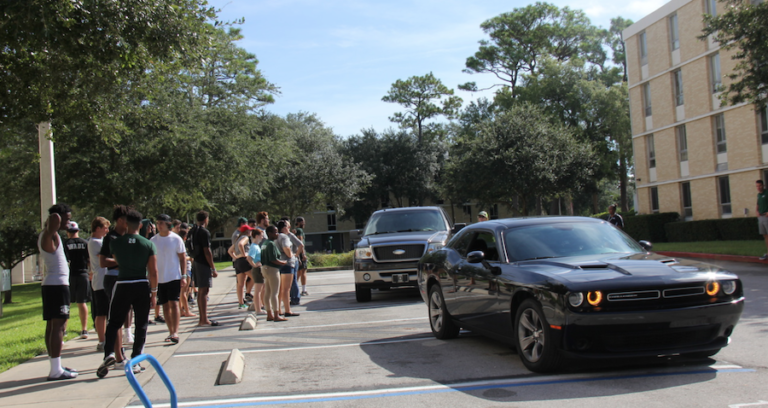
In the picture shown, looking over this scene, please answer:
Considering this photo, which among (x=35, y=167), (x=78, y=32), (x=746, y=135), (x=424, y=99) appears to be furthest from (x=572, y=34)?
(x=78, y=32)

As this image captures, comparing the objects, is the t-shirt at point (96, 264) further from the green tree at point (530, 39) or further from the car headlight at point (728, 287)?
the green tree at point (530, 39)

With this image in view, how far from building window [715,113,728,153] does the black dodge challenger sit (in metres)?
30.8

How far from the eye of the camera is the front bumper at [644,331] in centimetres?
516

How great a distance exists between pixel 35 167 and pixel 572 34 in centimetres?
4813

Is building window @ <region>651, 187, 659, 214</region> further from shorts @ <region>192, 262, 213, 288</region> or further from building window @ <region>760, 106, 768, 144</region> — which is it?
shorts @ <region>192, 262, 213, 288</region>

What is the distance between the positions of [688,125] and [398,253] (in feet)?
96.4

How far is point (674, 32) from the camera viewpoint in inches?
1442

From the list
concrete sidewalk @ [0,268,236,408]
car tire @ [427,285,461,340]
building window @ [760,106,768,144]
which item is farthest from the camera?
building window @ [760,106,768,144]

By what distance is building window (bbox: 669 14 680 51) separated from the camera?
36.3 m

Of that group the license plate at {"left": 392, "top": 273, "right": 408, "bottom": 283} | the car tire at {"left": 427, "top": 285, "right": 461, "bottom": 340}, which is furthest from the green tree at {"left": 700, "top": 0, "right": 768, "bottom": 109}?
the car tire at {"left": 427, "top": 285, "right": 461, "bottom": 340}

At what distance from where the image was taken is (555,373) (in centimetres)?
570

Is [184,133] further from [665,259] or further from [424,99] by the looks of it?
[424,99]

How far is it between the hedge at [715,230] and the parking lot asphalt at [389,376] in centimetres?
2071

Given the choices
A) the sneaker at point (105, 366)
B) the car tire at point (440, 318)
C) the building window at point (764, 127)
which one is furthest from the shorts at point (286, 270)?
the building window at point (764, 127)
